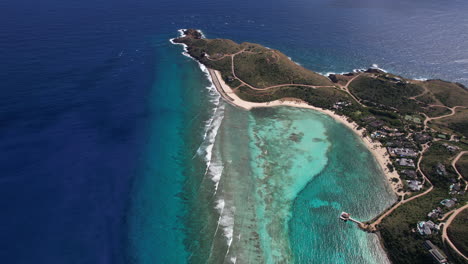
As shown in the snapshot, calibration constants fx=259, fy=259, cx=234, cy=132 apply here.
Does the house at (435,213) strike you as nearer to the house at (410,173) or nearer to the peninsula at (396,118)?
the peninsula at (396,118)

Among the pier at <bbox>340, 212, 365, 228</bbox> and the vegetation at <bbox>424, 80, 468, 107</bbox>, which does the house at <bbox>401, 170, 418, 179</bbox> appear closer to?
the pier at <bbox>340, 212, 365, 228</bbox>

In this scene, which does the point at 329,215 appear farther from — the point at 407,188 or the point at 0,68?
the point at 0,68

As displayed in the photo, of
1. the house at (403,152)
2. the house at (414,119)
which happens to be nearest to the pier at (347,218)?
the house at (403,152)

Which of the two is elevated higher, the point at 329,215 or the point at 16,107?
the point at 16,107

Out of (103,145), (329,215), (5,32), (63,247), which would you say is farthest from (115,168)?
(5,32)

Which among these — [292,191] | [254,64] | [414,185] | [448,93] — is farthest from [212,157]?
[448,93]

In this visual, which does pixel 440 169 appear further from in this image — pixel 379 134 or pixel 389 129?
pixel 389 129
